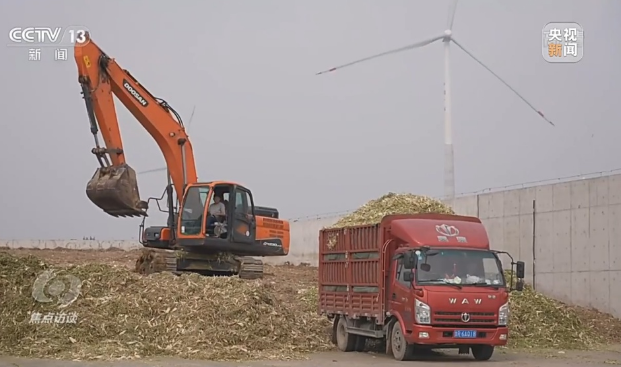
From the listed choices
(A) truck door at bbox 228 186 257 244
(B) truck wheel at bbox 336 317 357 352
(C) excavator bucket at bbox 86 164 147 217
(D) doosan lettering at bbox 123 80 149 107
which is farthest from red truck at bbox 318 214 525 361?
(D) doosan lettering at bbox 123 80 149 107

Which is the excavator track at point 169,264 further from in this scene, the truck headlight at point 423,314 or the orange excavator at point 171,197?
the truck headlight at point 423,314

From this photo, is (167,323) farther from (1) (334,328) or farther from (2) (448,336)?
(2) (448,336)

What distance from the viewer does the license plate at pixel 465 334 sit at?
17391 millimetres

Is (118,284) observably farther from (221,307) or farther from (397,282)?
(397,282)

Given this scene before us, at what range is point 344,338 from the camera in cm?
2067

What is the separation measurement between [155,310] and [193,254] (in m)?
5.49

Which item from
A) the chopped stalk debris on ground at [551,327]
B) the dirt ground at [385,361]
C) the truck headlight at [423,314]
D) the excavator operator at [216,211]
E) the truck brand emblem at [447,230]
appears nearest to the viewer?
the dirt ground at [385,361]

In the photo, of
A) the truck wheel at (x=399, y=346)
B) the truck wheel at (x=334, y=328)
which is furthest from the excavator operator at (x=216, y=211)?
the truck wheel at (x=399, y=346)

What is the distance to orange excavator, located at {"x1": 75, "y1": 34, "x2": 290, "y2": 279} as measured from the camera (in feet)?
73.5

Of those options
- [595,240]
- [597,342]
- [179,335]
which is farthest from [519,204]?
[179,335]

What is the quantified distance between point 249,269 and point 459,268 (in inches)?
358

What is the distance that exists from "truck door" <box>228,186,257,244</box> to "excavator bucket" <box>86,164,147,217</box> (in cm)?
271

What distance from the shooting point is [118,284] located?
20531 millimetres

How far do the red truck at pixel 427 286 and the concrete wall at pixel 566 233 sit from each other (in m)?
8.22
